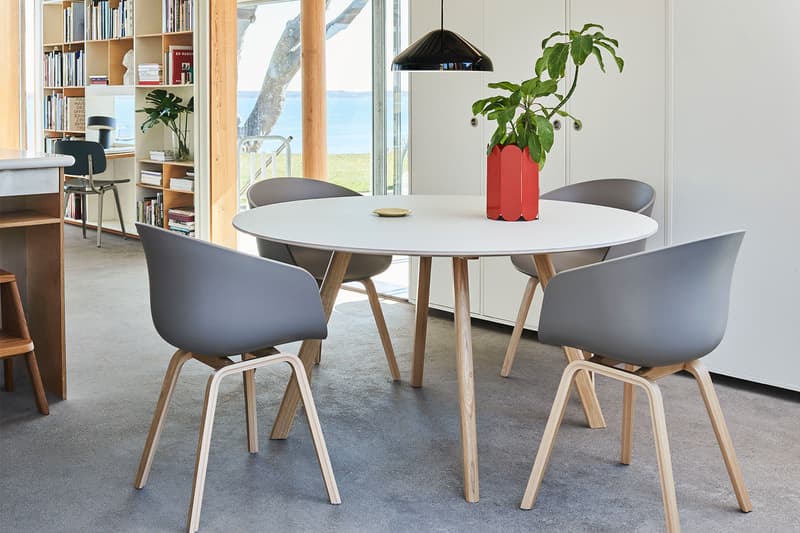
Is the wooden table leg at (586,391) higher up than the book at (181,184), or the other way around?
the book at (181,184)

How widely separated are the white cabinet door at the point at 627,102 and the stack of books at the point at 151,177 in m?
4.24

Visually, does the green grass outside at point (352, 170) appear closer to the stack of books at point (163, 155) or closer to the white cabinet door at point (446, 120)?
the white cabinet door at point (446, 120)

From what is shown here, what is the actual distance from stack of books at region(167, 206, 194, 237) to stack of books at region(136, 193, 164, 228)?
214 millimetres

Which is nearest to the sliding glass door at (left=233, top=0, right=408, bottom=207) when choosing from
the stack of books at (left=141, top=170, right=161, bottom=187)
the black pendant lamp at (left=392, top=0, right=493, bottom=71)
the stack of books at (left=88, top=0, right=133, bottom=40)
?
the stack of books at (left=141, top=170, right=161, bottom=187)

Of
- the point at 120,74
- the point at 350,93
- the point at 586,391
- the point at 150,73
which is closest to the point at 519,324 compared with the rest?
the point at 586,391

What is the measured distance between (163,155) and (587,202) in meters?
4.39

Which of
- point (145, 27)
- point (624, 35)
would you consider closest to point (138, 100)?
point (145, 27)

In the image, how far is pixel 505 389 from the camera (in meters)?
3.52

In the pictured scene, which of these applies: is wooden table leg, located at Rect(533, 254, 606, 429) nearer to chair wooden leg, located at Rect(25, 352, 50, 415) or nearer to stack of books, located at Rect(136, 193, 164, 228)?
chair wooden leg, located at Rect(25, 352, 50, 415)

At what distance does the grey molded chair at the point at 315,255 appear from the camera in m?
3.47

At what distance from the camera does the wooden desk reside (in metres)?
3.10

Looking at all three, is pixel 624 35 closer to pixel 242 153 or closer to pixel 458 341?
pixel 458 341

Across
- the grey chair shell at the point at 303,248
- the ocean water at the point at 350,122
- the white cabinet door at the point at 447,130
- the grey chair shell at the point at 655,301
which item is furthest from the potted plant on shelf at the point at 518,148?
the ocean water at the point at 350,122

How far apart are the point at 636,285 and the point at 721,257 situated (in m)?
0.22
